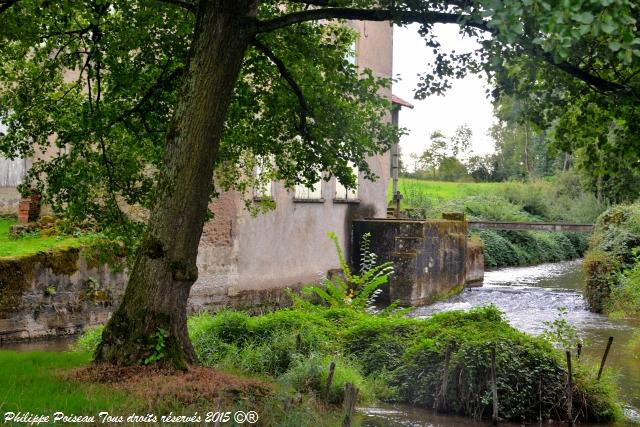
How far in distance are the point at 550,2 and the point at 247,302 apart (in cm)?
1564

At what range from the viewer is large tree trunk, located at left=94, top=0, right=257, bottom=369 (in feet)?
27.9

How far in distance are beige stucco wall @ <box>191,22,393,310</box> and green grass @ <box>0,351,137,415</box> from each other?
10114 millimetres

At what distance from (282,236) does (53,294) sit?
308 inches

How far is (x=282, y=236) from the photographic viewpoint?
2200 cm

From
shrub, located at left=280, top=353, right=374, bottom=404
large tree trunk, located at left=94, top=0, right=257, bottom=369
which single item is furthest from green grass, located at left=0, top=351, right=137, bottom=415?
shrub, located at left=280, top=353, right=374, bottom=404

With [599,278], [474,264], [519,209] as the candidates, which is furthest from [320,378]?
[519,209]

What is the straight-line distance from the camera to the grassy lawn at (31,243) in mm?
15477

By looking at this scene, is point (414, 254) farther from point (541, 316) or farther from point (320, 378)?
point (320, 378)

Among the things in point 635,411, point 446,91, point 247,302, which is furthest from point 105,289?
point 635,411

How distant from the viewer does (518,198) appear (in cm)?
4953

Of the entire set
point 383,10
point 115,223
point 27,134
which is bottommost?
point 115,223

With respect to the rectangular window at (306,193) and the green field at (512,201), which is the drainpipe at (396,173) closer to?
the green field at (512,201)

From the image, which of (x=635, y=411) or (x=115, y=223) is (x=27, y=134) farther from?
(x=635, y=411)

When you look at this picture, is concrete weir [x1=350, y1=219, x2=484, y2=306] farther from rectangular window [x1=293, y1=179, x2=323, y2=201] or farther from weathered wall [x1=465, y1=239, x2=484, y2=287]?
weathered wall [x1=465, y1=239, x2=484, y2=287]
